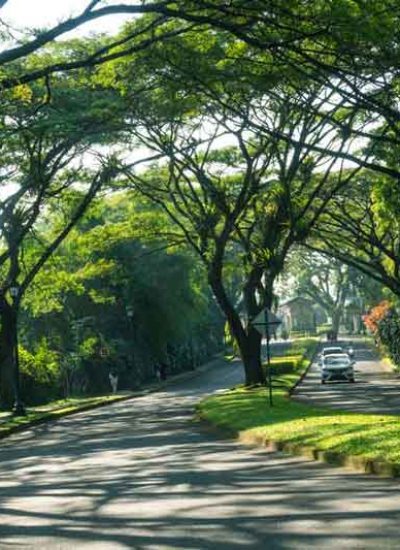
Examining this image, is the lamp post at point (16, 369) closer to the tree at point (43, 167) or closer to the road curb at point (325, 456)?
the tree at point (43, 167)

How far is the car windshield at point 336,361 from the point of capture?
47.5 meters

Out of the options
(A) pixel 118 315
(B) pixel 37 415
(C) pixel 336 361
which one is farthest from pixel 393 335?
(B) pixel 37 415

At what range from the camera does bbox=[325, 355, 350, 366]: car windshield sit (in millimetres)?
47519

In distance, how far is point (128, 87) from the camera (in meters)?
24.4

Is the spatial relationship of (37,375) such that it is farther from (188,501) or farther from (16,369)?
(188,501)

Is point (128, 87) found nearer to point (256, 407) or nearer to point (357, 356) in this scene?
point (256, 407)

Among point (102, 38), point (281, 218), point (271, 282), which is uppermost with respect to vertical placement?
point (102, 38)

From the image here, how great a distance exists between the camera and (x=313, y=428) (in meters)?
17.5

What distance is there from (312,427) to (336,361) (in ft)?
101

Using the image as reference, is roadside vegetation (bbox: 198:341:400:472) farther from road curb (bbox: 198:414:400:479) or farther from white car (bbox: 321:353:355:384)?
white car (bbox: 321:353:355:384)

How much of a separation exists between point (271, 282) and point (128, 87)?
532 inches

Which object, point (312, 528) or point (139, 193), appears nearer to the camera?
point (312, 528)

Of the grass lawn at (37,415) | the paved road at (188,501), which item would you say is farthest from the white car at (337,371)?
the paved road at (188,501)

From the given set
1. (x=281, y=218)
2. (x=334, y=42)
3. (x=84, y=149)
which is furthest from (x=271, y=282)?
(x=334, y=42)
